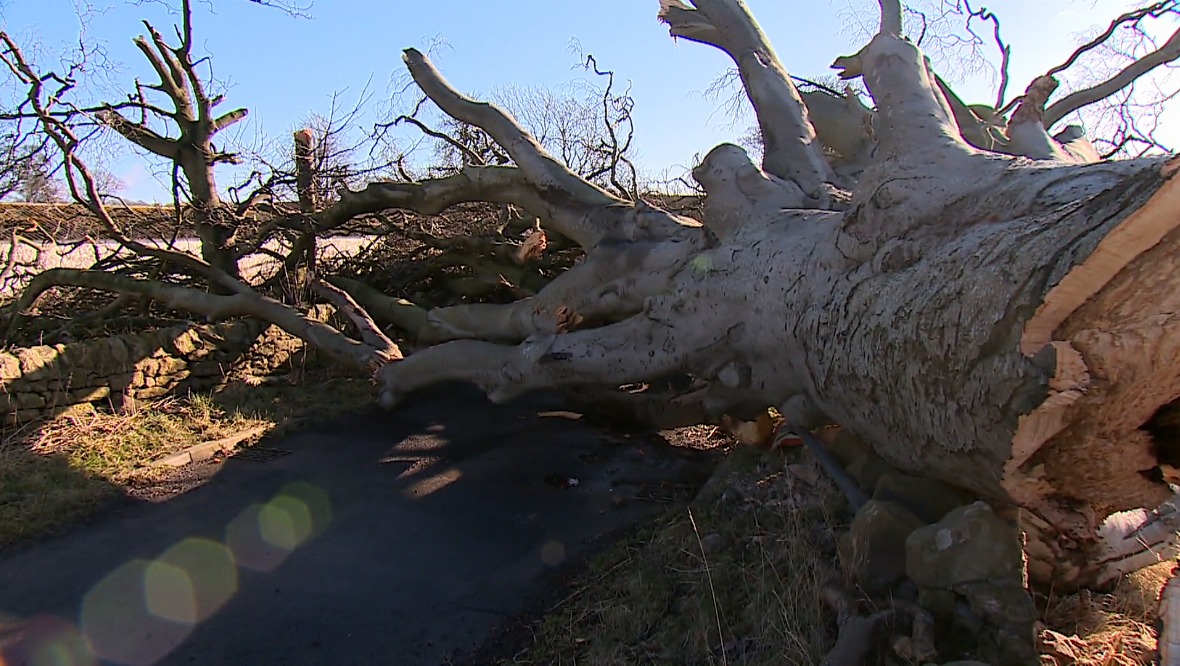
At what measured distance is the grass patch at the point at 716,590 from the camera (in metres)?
3.00

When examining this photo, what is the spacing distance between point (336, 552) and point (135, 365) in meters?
3.54

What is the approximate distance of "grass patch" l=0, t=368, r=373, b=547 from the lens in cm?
496

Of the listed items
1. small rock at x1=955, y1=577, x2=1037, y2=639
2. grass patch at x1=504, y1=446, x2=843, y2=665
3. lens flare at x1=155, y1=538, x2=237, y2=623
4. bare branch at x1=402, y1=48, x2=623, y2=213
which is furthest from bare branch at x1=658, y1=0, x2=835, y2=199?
lens flare at x1=155, y1=538, x2=237, y2=623

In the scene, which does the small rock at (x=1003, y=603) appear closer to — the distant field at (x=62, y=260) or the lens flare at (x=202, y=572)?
the lens flare at (x=202, y=572)

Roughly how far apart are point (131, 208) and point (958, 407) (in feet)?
28.6

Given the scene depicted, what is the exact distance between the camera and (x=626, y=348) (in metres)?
4.84

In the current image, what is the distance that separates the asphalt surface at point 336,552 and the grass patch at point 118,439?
1.02 ft

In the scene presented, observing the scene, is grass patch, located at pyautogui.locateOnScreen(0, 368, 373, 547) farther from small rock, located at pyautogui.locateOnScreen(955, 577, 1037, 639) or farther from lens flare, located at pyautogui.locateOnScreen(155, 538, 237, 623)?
small rock, located at pyautogui.locateOnScreen(955, 577, 1037, 639)

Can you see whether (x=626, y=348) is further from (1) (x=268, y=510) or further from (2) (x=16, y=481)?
(2) (x=16, y=481)

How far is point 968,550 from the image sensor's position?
2.54 meters

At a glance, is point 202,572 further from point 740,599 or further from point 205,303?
point 205,303

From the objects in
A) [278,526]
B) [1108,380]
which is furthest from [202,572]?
[1108,380]

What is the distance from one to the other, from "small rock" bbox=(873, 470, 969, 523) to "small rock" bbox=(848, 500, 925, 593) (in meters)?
0.09

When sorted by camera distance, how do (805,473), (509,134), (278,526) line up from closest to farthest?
(805,473) < (278,526) < (509,134)
